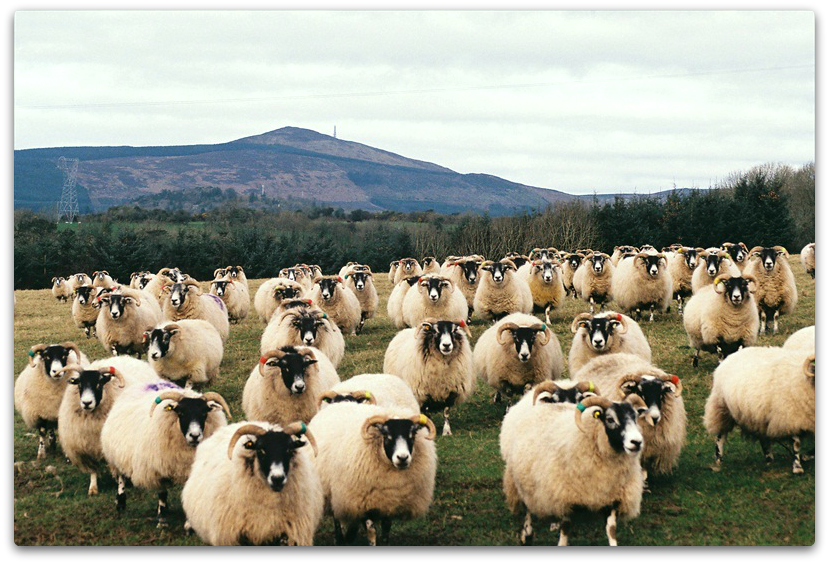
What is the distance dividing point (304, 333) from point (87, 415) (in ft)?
15.2

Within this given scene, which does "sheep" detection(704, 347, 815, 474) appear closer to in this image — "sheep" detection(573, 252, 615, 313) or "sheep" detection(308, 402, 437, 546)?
"sheep" detection(308, 402, 437, 546)

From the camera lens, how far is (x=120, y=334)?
16.6 m

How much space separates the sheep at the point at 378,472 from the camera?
7.27 meters

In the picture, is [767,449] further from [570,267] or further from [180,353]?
[570,267]

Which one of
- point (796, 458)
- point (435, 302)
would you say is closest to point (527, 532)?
point (796, 458)

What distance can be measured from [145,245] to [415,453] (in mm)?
50594

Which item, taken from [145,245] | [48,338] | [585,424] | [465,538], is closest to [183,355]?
[465,538]

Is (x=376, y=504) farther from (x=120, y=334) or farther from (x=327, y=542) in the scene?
(x=120, y=334)

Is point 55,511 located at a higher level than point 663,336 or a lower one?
lower

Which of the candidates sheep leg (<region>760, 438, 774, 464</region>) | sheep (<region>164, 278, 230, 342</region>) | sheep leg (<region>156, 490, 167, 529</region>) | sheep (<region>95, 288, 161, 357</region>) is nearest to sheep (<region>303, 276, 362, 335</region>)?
sheep (<region>164, 278, 230, 342</region>)

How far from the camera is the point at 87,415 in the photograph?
9312 millimetres

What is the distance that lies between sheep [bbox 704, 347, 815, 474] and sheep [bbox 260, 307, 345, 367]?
23.3ft

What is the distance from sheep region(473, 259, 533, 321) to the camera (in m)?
19.1
